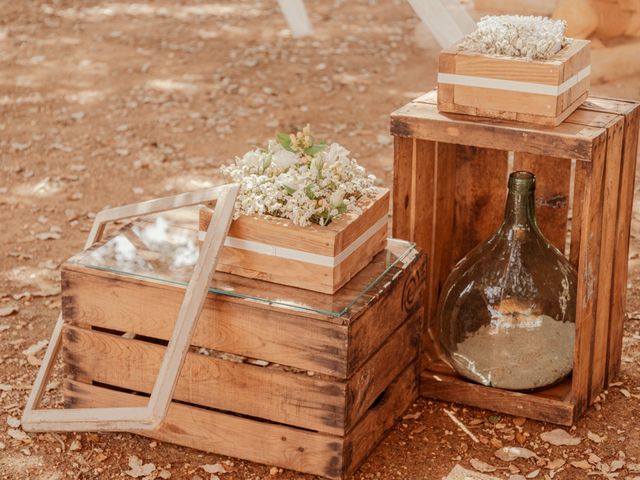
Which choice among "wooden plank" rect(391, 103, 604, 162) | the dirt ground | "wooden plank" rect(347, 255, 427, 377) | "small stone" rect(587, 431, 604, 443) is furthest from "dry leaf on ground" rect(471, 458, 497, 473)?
"wooden plank" rect(391, 103, 604, 162)

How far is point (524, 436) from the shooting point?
11.0ft

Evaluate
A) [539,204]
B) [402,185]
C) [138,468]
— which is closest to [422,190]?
[402,185]

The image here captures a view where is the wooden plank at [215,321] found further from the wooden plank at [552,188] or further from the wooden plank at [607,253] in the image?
the wooden plank at [552,188]

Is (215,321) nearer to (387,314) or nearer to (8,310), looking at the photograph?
(387,314)

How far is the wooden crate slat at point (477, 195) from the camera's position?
3.71 m

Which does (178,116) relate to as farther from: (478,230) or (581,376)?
(581,376)

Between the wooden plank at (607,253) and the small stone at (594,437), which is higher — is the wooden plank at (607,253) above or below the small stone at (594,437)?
above

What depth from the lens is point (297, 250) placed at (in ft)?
9.73

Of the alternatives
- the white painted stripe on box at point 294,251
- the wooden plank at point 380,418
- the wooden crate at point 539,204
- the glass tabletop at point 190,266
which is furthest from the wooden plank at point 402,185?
the wooden plank at point 380,418

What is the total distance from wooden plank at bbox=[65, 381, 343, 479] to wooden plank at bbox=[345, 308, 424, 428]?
0.40 ft

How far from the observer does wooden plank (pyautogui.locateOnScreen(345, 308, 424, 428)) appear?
3043mm

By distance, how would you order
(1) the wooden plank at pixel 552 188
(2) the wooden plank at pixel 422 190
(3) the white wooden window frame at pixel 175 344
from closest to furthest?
(3) the white wooden window frame at pixel 175 344 < (2) the wooden plank at pixel 422 190 < (1) the wooden plank at pixel 552 188

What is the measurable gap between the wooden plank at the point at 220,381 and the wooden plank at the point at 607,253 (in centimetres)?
62

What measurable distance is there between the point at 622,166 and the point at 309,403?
1232 mm
